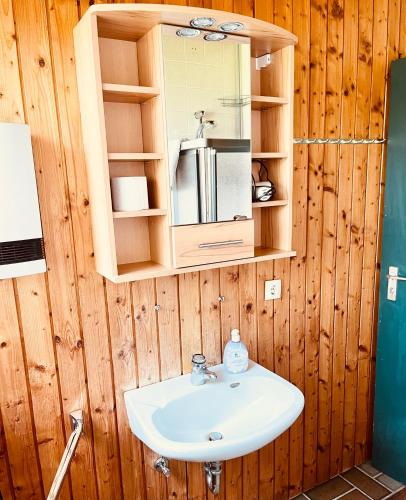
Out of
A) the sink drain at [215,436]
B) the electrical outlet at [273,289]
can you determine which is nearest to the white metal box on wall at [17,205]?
the sink drain at [215,436]

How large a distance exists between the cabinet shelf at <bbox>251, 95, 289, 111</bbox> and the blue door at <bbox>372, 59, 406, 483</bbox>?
779mm

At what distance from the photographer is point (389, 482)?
2199 mm

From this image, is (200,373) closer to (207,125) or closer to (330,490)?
(207,125)

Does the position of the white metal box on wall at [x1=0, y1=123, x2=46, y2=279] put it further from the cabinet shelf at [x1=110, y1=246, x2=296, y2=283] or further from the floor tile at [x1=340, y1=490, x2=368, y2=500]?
the floor tile at [x1=340, y1=490, x2=368, y2=500]

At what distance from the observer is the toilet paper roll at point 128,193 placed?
1.33 meters

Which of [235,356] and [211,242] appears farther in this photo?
[235,356]

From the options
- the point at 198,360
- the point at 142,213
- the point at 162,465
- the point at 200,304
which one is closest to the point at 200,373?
the point at 198,360

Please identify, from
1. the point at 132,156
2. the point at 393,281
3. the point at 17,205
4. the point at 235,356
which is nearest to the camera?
the point at 17,205

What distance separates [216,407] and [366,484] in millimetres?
1235

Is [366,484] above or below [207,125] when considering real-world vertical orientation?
below

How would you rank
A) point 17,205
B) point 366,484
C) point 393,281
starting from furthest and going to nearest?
1. point 366,484
2. point 393,281
3. point 17,205

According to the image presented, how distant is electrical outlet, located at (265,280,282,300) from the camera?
188 cm

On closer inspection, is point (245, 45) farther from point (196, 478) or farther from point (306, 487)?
point (306, 487)

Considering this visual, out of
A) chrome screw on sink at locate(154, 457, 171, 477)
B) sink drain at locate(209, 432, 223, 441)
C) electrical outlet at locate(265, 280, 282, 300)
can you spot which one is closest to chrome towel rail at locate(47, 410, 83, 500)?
Result: chrome screw on sink at locate(154, 457, 171, 477)
